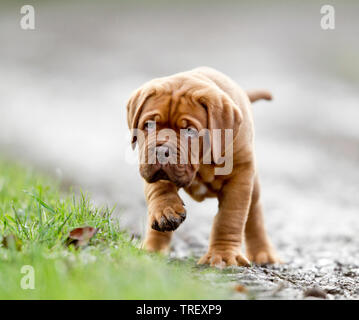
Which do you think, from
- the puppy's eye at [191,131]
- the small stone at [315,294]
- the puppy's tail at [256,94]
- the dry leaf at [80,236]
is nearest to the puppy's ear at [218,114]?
the puppy's eye at [191,131]

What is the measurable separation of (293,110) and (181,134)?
11.6m

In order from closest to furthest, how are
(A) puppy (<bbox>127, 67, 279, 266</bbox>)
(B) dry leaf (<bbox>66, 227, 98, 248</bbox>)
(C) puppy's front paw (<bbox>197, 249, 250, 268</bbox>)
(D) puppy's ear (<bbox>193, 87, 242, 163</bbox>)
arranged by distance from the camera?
1. (B) dry leaf (<bbox>66, 227, 98, 248</bbox>)
2. (A) puppy (<bbox>127, 67, 279, 266</bbox>)
3. (D) puppy's ear (<bbox>193, 87, 242, 163</bbox>)
4. (C) puppy's front paw (<bbox>197, 249, 250, 268</bbox>)

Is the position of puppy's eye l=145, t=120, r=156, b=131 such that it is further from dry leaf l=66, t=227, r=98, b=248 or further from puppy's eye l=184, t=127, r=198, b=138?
dry leaf l=66, t=227, r=98, b=248

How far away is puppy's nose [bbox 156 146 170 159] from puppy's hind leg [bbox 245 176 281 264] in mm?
1876

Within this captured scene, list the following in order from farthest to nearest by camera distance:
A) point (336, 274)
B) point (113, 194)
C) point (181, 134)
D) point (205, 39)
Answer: point (205, 39), point (113, 194), point (336, 274), point (181, 134)

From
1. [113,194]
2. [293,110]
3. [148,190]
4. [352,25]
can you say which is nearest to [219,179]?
[148,190]

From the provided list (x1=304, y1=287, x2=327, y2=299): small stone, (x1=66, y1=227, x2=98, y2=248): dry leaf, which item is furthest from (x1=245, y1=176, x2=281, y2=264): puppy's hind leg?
(x1=66, y1=227, x2=98, y2=248): dry leaf

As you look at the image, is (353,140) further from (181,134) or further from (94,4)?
(94,4)

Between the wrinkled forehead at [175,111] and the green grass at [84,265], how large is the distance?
0.79 meters

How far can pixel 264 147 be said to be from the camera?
12.8m

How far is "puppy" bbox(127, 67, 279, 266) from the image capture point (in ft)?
15.3

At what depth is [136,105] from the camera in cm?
498

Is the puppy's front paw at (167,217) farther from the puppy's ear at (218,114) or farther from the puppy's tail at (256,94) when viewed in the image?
the puppy's tail at (256,94)

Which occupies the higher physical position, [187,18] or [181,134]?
[187,18]
